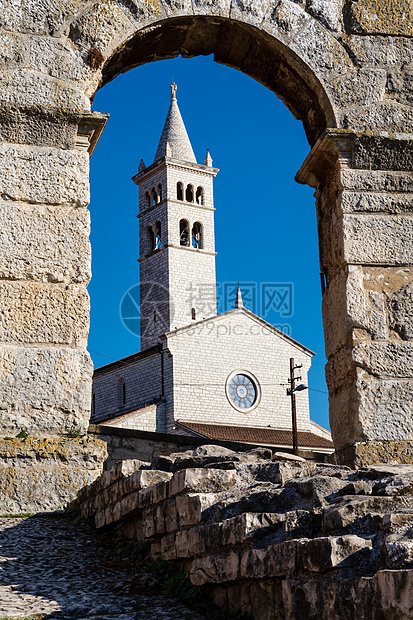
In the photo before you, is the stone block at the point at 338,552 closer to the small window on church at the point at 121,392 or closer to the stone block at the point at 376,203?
the stone block at the point at 376,203

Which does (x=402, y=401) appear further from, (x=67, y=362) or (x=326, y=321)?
(x=67, y=362)

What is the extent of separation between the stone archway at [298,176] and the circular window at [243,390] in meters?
32.3

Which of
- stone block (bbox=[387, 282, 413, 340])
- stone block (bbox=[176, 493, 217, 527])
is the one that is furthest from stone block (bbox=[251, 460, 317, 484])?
stone block (bbox=[387, 282, 413, 340])

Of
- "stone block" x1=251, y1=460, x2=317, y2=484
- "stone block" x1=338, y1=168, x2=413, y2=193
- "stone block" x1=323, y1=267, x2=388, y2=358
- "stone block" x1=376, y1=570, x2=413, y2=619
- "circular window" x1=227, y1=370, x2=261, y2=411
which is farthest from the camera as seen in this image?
"circular window" x1=227, y1=370, x2=261, y2=411

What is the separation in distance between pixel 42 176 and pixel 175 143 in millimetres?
50896

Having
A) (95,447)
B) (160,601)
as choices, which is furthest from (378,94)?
(160,601)

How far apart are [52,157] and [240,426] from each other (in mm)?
32657

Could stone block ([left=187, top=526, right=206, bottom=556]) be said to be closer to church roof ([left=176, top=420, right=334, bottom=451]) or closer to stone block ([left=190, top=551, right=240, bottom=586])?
stone block ([left=190, top=551, right=240, bottom=586])

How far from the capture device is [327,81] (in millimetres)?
6000

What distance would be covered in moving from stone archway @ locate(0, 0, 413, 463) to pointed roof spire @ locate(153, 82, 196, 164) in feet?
160

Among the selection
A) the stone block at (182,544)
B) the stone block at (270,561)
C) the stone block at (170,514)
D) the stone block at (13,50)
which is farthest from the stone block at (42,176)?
the stone block at (270,561)

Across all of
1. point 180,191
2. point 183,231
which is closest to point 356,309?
point 183,231

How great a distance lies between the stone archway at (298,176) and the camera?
521 cm

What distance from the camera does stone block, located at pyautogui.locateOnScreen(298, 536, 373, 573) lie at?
2.62 meters
